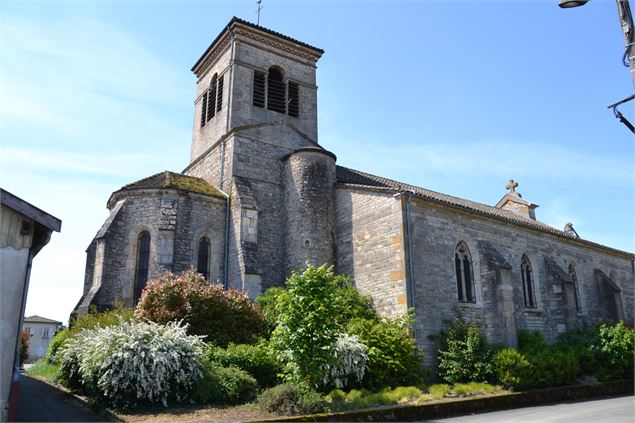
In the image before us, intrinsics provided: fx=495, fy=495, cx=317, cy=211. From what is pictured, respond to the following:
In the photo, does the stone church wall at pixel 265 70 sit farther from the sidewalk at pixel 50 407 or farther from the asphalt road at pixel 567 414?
the asphalt road at pixel 567 414

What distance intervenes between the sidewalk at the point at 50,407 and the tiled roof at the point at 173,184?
8043mm

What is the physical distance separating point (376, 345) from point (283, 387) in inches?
166

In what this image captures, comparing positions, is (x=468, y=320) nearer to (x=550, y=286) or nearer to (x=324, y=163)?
(x=550, y=286)

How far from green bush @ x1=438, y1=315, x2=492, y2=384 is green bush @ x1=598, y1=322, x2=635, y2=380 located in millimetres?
6238

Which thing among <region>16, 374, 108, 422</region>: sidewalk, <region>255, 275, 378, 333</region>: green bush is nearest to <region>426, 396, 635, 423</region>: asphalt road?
<region>255, 275, 378, 333</region>: green bush

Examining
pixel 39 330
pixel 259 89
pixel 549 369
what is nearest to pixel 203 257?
pixel 259 89

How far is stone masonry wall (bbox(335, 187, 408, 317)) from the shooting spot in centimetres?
1728

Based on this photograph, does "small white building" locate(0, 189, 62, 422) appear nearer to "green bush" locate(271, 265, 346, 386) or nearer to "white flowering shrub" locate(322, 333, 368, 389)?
"green bush" locate(271, 265, 346, 386)

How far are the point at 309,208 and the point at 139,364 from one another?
10516 mm

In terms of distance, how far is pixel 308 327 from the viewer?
12094mm

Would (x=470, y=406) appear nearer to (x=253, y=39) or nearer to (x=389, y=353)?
(x=389, y=353)

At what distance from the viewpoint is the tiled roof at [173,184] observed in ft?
64.6

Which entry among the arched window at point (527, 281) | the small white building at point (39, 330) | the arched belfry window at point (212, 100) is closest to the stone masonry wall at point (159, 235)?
the arched belfry window at point (212, 100)

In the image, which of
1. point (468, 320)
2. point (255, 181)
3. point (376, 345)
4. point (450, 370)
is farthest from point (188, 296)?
point (468, 320)
